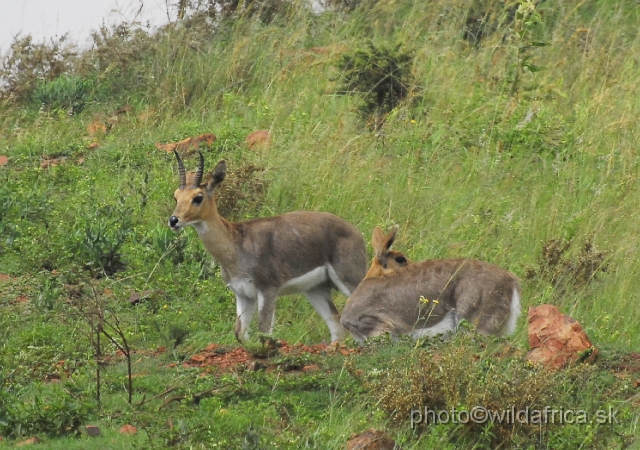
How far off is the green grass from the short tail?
0.14 meters

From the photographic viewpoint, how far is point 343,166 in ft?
51.6

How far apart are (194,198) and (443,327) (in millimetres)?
2866

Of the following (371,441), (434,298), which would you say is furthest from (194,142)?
(371,441)

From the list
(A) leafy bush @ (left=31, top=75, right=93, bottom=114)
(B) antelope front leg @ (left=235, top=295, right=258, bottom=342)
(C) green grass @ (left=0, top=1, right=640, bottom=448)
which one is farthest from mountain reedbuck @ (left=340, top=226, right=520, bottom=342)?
(A) leafy bush @ (left=31, top=75, right=93, bottom=114)

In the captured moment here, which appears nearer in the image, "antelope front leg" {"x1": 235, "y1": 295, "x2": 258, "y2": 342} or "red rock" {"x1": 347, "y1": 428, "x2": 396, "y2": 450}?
"red rock" {"x1": 347, "y1": 428, "x2": 396, "y2": 450}

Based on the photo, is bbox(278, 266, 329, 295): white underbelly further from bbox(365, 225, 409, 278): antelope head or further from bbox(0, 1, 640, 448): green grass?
bbox(365, 225, 409, 278): antelope head

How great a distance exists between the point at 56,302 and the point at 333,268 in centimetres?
273

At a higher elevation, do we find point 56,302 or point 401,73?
point 401,73

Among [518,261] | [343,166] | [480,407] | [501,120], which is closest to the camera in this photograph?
[480,407]

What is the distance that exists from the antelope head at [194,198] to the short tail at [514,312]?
10.5 ft

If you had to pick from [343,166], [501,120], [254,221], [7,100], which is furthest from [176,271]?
[7,100]

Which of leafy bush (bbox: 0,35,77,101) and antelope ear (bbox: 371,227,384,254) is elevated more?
leafy bush (bbox: 0,35,77,101)

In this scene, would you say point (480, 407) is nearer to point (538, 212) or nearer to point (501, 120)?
point (538, 212)

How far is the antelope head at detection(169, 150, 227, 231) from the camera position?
12.2m
